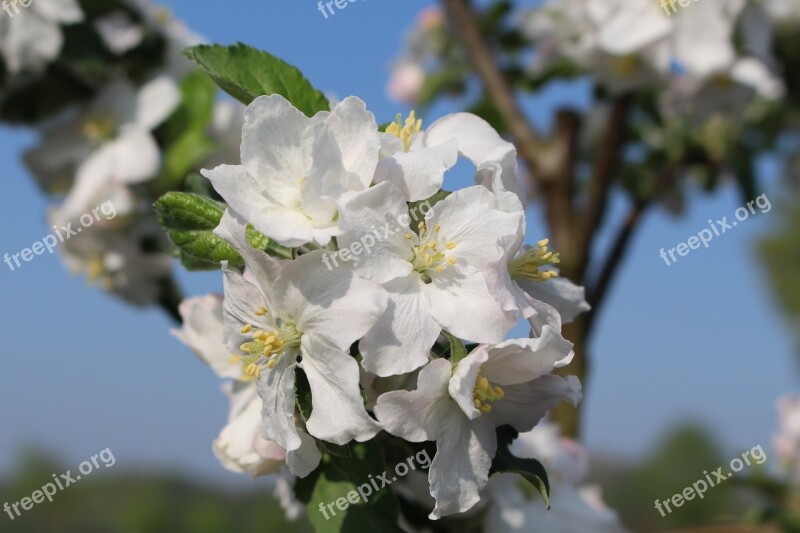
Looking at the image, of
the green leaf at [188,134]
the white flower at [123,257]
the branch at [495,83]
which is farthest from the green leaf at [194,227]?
the branch at [495,83]

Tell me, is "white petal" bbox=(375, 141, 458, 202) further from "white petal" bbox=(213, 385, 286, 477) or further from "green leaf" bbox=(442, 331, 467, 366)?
"white petal" bbox=(213, 385, 286, 477)

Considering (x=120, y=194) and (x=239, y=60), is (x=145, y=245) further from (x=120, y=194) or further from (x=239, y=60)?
(x=239, y=60)

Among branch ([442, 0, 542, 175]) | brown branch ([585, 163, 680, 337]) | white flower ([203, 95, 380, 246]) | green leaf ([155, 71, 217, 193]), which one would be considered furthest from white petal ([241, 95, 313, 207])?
branch ([442, 0, 542, 175])

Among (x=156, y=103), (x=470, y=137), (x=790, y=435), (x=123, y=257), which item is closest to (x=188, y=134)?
(x=156, y=103)

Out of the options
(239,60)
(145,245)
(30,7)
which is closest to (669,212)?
(145,245)

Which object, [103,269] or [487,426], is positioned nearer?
[487,426]

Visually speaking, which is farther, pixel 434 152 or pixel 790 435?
pixel 790 435

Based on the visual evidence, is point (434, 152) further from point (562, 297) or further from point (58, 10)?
point (58, 10)
